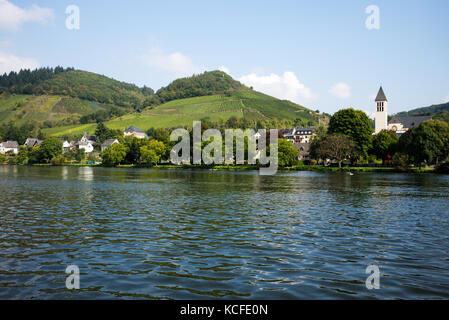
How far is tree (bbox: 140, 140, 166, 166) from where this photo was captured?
143250 millimetres

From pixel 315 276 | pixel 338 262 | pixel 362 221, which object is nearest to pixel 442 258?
pixel 338 262

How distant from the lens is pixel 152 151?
Result: 14425 cm

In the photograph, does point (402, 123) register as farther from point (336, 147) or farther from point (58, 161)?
point (58, 161)

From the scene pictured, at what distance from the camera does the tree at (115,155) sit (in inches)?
6093

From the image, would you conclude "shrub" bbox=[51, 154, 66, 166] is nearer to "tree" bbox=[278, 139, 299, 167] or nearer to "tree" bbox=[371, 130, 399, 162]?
"tree" bbox=[278, 139, 299, 167]

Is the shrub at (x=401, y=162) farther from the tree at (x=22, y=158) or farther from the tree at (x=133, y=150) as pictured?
the tree at (x=22, y=158)

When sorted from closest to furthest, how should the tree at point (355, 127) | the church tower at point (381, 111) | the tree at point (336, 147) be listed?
the tree at point (336, 147), the tree at point (355, 127), the church tower at point (381, 111)

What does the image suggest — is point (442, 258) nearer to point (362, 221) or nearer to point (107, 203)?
point (362, 221)

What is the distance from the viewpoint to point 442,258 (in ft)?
49.5

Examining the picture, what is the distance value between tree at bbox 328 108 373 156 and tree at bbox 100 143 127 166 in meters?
85.4

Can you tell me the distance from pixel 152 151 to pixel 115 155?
20.2 meters

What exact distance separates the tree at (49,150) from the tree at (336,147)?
12931 cm

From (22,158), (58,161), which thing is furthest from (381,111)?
(22,158)

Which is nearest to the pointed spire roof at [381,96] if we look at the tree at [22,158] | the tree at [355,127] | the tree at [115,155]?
the tree at [355,127]
